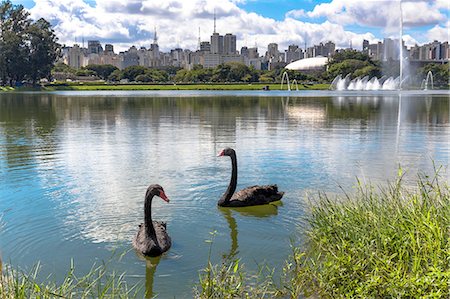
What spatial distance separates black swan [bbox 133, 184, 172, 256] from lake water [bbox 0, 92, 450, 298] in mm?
133

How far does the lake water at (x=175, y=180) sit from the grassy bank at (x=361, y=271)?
2.15 ft

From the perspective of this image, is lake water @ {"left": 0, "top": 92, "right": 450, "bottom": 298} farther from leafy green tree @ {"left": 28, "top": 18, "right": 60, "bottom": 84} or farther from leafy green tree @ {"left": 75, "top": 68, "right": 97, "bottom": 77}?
leafy green tree @ {"left": 75, "top": 68, "right": 97, "bottom": 77}

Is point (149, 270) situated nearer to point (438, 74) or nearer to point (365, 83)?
point (365, 83)

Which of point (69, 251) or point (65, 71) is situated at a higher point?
point (65, 71)

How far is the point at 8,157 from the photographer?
13.2 m

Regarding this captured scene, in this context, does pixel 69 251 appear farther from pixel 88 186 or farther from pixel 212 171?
pixel 212 171

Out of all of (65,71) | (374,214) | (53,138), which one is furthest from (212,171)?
(65,71)

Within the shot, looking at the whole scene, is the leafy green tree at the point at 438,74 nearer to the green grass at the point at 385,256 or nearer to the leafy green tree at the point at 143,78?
the leafy green tree at the point at 143,78

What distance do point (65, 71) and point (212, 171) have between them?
12024cm

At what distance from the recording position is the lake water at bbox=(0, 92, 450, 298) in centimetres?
656

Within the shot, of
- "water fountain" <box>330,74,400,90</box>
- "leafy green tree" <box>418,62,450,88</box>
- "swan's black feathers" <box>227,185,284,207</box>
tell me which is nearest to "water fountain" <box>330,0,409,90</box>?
"water fountain" <box>330,74,400,90</box>

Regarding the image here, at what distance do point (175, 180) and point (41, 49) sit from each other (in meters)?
77.1

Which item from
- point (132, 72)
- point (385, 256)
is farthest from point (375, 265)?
point (132, 72)

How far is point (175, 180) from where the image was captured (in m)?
10.4
